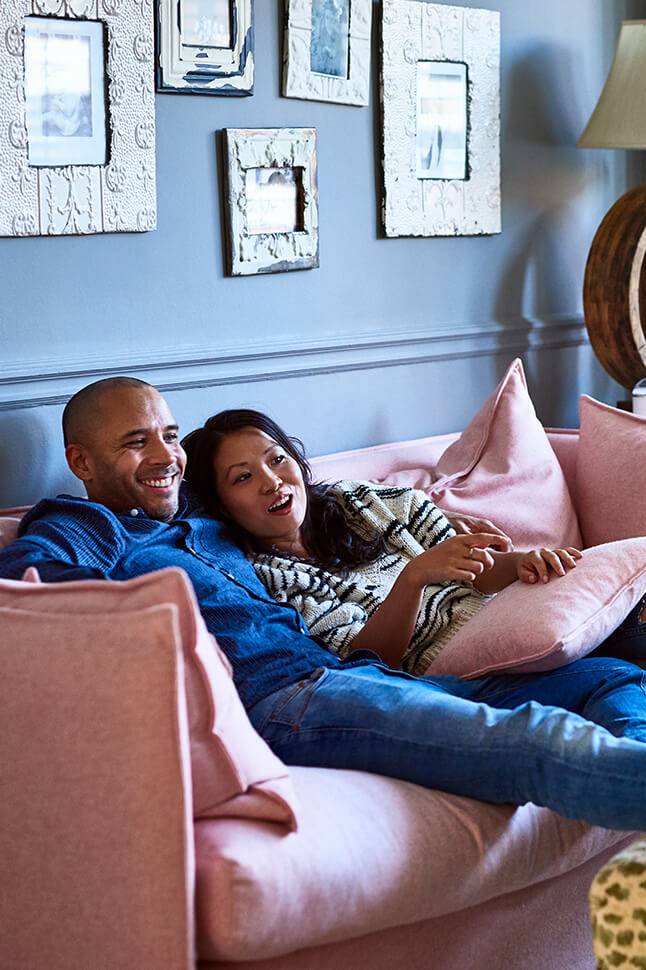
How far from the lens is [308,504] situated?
7.66 ft

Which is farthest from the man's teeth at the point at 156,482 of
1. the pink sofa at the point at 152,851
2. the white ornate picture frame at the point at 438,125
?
the white ornate picture frame at the point at 438,125

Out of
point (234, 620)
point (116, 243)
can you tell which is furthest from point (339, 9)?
point (234, 620)

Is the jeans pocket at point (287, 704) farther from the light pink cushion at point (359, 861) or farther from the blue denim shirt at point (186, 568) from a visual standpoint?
the light pink cushion at point (359, 861)

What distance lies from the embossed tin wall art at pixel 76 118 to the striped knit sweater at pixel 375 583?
0.74 m

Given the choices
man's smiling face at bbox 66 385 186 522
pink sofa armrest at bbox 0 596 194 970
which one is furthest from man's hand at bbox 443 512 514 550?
pink sofa armrest at bbox 0 596 194 970

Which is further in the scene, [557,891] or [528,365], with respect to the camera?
[528,365]

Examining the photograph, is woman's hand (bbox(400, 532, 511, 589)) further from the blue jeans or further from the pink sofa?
the pink sofa

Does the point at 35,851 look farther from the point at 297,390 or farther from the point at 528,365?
the point at 528,365

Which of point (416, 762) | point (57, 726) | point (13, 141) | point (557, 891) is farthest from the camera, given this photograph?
point (13, 141)

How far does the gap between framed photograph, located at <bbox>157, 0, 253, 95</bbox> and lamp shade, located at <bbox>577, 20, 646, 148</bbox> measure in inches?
42.8

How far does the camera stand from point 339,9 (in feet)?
9.09

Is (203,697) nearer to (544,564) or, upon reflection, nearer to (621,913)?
(621,913)

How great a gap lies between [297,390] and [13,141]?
0.90 metres

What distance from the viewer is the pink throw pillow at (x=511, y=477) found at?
2.63m
